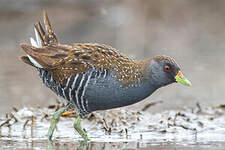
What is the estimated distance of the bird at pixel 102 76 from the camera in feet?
26.8

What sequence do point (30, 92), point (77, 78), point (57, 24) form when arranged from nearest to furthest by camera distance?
point (77, 78) < point (30, 92) < point (57, 24)

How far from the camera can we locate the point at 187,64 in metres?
14.9

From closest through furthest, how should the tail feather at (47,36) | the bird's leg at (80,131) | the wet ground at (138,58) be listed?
the bird's leg at (80,131) < the wet ground at (138,58) < the tail feather at (47,36)

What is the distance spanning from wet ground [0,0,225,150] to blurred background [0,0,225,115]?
0.03 metres

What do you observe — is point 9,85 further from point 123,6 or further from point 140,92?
point 123,6

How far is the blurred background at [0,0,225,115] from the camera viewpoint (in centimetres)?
1496

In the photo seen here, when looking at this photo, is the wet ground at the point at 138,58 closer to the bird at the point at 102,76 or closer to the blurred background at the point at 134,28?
the blurred background at the point at 134,28

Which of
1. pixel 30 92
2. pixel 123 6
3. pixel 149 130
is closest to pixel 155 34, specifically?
pixel 123 6

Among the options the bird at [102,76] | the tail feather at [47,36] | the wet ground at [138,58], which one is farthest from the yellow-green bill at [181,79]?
the tail feather at [47,36]

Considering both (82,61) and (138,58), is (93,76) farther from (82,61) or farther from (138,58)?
(138,58)

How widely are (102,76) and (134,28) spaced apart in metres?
8.53

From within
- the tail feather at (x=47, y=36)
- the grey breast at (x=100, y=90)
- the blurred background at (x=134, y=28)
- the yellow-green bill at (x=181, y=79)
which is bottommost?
the grey breast at (x=100, y=90)

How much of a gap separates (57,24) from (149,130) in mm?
8180

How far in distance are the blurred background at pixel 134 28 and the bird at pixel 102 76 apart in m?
4.89
